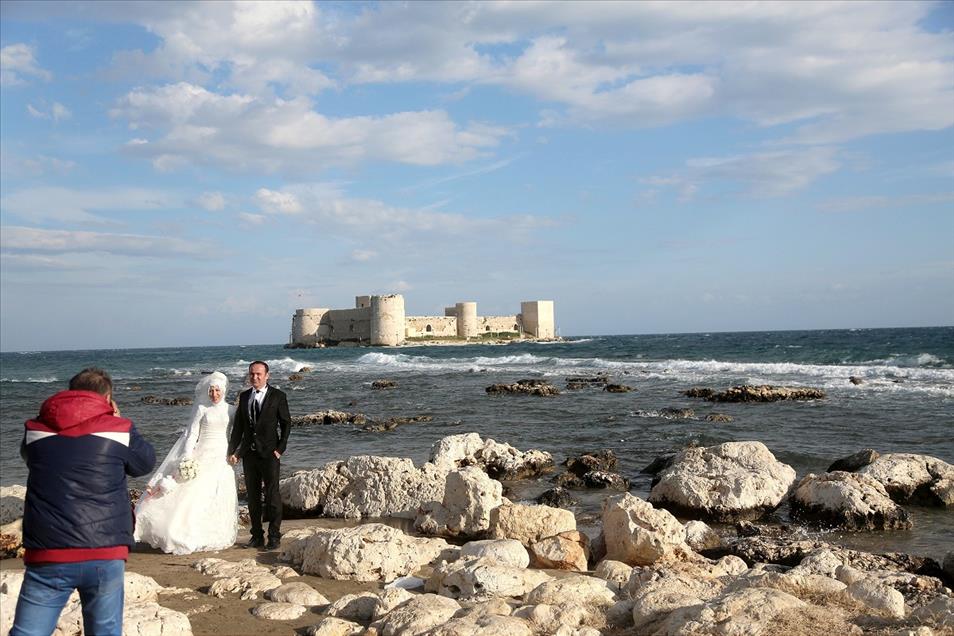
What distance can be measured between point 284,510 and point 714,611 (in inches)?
209

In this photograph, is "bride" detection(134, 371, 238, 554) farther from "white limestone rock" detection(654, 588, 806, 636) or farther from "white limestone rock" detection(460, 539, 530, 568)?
"white limestone rock" detection(654, 588, 806, 636)

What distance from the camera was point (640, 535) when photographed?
604cm

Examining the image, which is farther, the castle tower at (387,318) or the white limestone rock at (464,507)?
the castle tower at (387,318)

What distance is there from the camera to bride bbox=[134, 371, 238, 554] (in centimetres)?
613

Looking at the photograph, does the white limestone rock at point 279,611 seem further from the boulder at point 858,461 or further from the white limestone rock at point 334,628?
the boulder at point 858,461

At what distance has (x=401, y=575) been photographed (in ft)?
18.0

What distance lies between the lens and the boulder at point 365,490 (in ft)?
25.0

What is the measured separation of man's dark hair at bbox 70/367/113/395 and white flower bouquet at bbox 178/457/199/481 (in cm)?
312

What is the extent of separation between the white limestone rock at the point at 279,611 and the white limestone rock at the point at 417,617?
0.63m

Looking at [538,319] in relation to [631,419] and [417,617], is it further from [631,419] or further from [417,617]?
[417,617]

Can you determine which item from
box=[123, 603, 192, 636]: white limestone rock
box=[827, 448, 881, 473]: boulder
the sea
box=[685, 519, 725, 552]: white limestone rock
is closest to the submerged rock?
the sea

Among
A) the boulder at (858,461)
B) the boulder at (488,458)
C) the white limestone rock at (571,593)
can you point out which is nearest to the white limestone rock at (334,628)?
the white limestone rock at (571,593)

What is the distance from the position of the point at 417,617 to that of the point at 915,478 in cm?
675

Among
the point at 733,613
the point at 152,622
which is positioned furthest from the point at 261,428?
the point at 733,613
